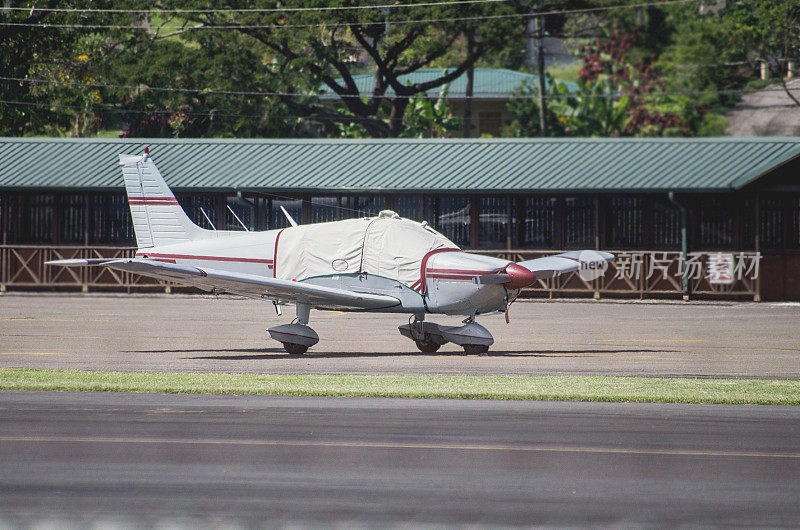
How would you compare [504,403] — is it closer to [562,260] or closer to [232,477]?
[232,477]

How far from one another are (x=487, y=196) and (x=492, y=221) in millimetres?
827

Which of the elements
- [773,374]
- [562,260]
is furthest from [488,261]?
[773,374]

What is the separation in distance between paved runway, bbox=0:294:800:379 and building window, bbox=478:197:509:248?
4.25m

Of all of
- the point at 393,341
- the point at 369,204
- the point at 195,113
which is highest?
the point at 195,113

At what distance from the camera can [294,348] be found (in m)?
18.0

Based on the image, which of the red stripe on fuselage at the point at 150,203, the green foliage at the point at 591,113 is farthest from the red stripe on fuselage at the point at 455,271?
the green foliage at the point at 591,113

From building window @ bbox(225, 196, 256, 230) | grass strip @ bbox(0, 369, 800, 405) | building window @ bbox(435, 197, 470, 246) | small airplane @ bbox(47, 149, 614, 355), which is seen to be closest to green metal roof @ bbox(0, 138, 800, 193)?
building window @ bbox(225, 196, 256, 230)

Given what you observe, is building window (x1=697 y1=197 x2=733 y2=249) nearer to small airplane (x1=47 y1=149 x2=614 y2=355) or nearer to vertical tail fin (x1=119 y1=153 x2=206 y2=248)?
small airplane (x1=47 y1=149 x2=614 y2=355)

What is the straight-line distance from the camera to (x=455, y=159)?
113ft

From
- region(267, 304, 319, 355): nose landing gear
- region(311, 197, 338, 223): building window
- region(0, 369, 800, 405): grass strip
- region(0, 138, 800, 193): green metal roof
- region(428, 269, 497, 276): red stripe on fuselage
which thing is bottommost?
region(0, 369, 800, 405): grass strip

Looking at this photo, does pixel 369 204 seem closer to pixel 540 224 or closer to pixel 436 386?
pixel 540 224

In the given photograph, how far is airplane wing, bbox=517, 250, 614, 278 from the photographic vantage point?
17828 mm

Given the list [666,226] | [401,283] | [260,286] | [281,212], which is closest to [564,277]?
[666,226]

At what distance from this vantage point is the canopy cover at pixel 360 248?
1781 centimetres
